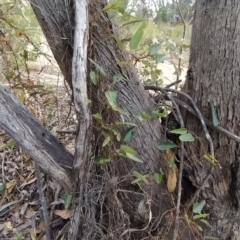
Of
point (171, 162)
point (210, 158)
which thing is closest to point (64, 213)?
point (171, 162)

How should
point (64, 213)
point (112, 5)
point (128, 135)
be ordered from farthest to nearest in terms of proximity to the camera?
1. point (64, 213)
2. point (128, 135)
3. point (112, 5)

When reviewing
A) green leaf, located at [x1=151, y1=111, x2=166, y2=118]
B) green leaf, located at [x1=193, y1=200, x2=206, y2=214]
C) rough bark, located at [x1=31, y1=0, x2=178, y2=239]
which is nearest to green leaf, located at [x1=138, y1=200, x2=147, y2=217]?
rough bark, located at [x1=31, y1=0, x2=178, y2=239]

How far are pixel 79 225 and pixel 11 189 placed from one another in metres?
0.49

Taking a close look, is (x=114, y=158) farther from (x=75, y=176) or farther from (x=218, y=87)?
(x=218, y=87)

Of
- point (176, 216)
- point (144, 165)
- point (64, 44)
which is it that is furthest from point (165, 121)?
point (64, 44)

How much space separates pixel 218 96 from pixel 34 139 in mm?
530

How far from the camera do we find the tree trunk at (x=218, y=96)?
1.02m

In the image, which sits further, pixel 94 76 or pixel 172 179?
pixel 172 179

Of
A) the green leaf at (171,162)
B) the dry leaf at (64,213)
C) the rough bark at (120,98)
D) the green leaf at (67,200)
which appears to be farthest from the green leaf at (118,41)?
the dry leaf at (64,213)

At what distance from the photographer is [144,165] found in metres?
1.12

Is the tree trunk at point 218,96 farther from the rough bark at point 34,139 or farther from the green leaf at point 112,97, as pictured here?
the rough bark at point 34,139

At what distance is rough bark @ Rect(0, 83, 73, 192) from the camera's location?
3.26 feet

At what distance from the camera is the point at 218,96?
3.51ft

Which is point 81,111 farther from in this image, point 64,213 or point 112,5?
point 64,213
